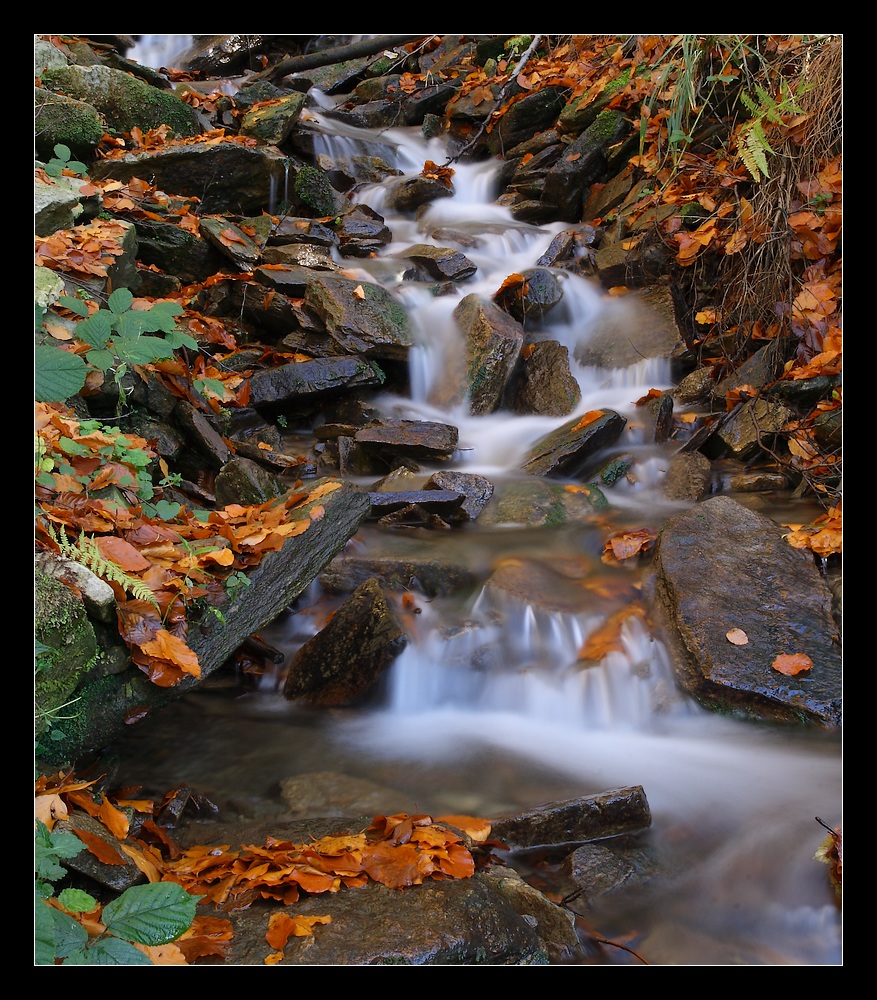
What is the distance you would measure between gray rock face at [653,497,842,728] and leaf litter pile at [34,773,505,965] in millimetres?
1291

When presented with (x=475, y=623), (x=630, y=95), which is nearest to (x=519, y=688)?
(x=475, y=623)

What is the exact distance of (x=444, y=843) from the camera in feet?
6.82

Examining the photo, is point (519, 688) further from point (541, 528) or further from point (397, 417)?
point (397, 417)

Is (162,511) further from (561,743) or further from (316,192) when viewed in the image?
(316,192)

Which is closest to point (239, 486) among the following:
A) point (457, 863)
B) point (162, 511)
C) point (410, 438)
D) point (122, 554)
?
point (162, 511)

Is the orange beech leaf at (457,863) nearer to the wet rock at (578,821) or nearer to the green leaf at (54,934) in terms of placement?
the wet rock at (578,821)

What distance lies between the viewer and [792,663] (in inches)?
120

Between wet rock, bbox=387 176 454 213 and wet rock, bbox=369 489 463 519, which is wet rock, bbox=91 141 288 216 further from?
wet rock, bbox=369 489 463 519

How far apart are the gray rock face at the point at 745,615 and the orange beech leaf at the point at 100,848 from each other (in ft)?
7.31

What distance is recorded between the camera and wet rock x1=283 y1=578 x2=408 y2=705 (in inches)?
127

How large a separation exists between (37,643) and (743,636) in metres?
2.63

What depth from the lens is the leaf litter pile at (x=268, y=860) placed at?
168cm

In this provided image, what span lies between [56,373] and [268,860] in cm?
143

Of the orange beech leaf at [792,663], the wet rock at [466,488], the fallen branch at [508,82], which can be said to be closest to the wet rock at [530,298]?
the fallen branch at [508,82]
